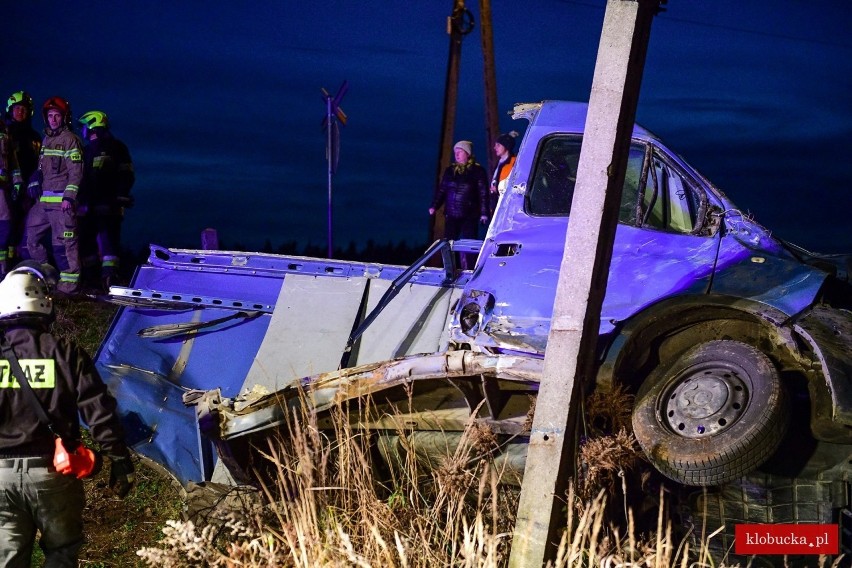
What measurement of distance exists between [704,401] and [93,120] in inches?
317

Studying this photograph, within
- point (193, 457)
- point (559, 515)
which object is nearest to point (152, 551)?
point (559, 515)

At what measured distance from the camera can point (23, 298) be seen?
4.79 m

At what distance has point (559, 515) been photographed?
14.5 feet

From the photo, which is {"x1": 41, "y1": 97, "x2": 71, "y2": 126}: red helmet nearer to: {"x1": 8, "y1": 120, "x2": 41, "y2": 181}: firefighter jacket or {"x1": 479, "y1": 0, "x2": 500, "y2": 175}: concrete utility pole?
{"x1": 8, "y1": 120, "x2": 41, "y2": 181}: firefighter jacket

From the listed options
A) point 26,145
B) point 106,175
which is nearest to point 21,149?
point 26,145

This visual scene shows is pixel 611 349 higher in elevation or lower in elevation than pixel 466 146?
lower

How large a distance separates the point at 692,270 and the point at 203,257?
4.16 meters

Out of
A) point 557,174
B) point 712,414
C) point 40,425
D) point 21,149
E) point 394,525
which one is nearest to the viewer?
point 394,525

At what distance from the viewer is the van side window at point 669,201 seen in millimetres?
6117

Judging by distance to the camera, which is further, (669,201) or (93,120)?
(93,120)

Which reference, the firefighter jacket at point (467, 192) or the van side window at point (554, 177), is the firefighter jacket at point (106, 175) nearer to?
the firefighter jacket at point (467, 192)

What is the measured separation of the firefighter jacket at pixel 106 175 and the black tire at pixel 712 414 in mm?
7440

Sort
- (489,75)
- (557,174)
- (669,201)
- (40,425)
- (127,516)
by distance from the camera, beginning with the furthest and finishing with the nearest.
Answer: (489,75), (127,516), (557,174), (669,201), (40,425)

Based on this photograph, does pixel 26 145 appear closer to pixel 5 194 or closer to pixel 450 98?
pixel 5 194
